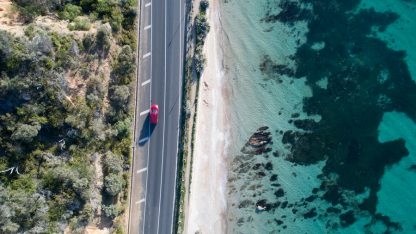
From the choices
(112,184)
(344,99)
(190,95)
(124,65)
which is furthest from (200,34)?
(112,184)

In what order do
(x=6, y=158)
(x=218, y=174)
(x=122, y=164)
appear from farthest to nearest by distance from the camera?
(x=218, y=174) → (x=122, y=164) → (x=6, y=158)

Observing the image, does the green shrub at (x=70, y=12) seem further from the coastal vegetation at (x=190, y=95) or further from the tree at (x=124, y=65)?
the coastal vegetation at (x=190, y=95)

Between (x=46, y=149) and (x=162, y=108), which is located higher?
(x=162, y=108)

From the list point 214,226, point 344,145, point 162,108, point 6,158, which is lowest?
point 214,226

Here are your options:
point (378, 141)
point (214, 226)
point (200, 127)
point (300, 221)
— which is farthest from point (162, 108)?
point (378, 141)

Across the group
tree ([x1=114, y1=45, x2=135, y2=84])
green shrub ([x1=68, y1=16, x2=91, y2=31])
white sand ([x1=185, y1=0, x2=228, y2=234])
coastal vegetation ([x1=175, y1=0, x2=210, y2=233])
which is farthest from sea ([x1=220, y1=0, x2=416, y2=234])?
green shrub ([x1=68, y1=16, x2=91, y2=31])

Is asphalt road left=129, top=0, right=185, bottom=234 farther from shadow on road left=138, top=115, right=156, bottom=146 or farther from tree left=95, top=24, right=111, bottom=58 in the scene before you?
tree left=95, top=24, right=111, bottom=58

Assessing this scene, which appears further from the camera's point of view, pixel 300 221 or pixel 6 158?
pixel 300 221

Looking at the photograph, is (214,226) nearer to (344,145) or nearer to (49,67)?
(344,145)
